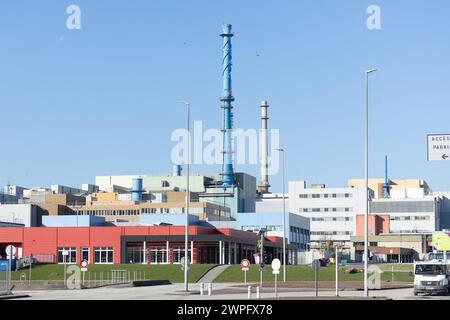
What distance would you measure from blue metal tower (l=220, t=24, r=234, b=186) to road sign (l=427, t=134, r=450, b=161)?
127 meters

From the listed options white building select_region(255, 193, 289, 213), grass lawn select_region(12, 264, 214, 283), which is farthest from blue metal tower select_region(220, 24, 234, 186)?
grass lawn select_region(12, 264, 214, 283)

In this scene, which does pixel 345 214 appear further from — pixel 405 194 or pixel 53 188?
pixel 53 188

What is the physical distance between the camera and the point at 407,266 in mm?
110562

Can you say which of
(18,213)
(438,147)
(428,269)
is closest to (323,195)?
(18,213)

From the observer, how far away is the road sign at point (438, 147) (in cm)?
4009

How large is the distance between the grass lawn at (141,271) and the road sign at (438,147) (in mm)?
48608

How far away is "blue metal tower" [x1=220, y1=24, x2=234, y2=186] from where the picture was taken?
544ft

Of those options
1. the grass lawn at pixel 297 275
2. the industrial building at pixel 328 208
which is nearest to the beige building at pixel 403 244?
the industrial building at pixel 328 208

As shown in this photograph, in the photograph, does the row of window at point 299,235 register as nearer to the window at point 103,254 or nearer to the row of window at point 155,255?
the row of window at point 155,255

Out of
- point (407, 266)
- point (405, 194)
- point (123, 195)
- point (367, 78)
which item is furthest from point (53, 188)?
point (367, 78)

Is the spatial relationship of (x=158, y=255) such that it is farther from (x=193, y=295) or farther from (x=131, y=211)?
(x=193, y=295)

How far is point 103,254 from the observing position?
377 feet

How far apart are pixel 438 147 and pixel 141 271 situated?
187 ft
